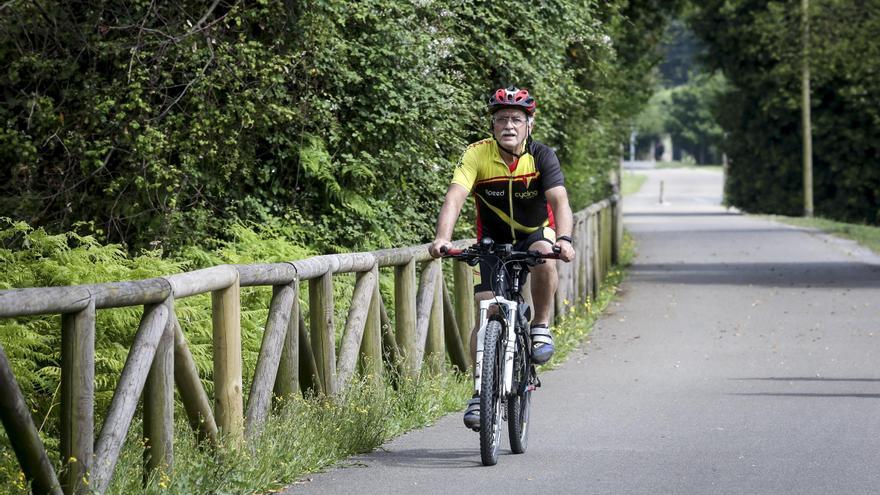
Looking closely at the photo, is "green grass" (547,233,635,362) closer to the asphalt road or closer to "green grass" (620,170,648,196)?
the asphalt road

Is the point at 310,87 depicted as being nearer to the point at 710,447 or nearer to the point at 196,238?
the point at 196,238

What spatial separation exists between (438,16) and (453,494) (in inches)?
344

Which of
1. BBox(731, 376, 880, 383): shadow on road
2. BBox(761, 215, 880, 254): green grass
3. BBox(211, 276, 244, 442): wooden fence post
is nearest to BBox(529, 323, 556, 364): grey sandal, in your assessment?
BBox(211, 276, 244, 442): wooden fence post

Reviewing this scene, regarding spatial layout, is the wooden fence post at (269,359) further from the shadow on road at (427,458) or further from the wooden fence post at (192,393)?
the shadow on road at (427,458)

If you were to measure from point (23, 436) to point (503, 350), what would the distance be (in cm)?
306

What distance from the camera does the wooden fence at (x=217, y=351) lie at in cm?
584

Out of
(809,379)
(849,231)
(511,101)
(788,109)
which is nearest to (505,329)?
(511,101)

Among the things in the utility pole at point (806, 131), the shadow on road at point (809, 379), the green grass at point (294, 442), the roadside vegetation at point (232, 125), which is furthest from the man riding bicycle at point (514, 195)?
the utility pole at point (806, 131)

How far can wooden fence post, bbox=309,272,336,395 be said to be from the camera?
8758 mm

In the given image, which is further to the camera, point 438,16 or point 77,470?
point 438,16

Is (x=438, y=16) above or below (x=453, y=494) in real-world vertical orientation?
above

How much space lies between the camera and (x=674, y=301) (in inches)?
765

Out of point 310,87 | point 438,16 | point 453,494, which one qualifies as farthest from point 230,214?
point 453,494

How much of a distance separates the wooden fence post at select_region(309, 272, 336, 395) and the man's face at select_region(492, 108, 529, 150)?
49.3 inches
